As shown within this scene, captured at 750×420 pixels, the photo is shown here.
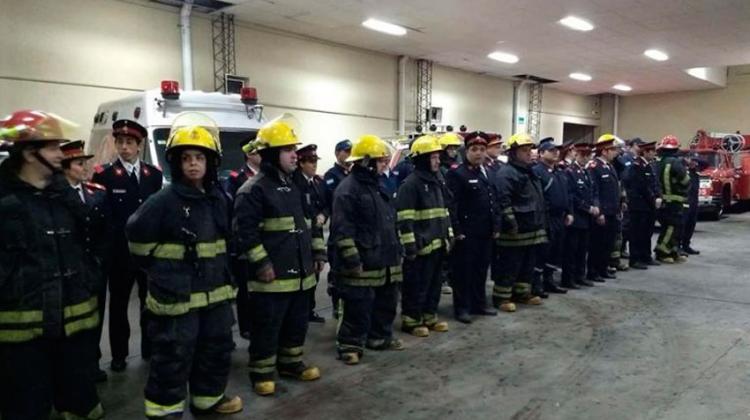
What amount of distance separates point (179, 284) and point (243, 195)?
35.2 inches

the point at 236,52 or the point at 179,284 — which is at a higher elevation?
the point at 236,52

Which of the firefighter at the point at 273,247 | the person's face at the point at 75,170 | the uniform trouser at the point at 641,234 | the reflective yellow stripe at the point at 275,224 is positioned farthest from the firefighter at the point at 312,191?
the uniform trouser at the point at 641,234

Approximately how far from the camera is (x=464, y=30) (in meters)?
13.4

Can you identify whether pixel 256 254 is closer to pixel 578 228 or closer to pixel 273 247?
pixel 273 247

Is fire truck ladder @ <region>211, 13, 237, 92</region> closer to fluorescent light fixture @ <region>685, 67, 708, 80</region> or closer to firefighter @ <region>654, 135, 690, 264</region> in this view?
firefighter @ <region>654, 135, 690, 264</region>

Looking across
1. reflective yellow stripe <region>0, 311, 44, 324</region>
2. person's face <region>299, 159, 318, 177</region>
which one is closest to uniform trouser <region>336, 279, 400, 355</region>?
person's face <region>299, 159, 318, 177</region>

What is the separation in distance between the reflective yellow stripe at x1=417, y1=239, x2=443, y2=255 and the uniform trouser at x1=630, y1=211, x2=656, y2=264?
4985 mm

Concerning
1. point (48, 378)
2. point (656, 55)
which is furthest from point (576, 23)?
point (48, 378)

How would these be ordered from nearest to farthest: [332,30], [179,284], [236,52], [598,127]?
[179,284]
[236,52]
[332,30]
[598,127]

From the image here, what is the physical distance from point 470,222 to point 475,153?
2.41 feet

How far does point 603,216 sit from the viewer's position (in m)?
7.68

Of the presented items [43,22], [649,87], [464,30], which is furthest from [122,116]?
[649,87]

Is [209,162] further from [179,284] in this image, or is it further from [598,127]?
[598,127]

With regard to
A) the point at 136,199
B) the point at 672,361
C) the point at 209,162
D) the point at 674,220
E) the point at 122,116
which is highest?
the point at 122,116
